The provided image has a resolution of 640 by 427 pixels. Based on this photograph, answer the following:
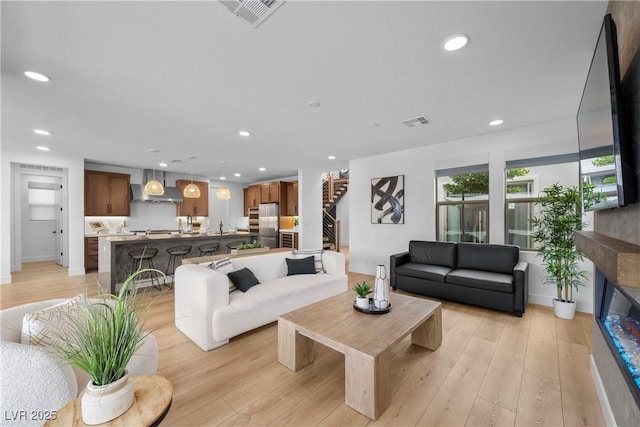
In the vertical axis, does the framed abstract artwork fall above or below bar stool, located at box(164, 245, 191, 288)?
above

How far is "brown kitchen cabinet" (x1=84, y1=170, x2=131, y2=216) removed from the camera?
635 cm

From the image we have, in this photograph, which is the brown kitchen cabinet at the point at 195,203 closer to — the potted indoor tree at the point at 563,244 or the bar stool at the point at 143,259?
the bar stool at the point at 143,259

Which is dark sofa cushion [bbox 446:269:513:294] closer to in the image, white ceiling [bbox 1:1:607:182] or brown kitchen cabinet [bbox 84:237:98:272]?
white ceiling [bbox 1:1:607:182]

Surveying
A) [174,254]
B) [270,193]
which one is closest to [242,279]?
[174,254]

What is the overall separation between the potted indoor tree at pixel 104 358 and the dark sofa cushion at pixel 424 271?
379 centimetres

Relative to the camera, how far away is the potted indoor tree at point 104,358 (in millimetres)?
1018

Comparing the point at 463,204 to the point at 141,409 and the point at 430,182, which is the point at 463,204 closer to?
the point at 430,182

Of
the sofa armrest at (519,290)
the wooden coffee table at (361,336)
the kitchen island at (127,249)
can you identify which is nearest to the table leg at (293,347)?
the wooden coffee table at (361,336)

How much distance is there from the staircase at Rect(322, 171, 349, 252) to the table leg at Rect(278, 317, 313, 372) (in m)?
7.44

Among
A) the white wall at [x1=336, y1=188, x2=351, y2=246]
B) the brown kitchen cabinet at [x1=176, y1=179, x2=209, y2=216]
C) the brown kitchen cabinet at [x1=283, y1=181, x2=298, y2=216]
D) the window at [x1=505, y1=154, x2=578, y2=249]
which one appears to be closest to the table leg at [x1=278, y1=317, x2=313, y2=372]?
the window at [x1=505, y1=154, x2=578, y2=249]

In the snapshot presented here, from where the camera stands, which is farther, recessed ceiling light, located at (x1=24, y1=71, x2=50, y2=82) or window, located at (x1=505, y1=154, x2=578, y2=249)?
window, located at (x1=505, y1=154, x2=578, y2=249)

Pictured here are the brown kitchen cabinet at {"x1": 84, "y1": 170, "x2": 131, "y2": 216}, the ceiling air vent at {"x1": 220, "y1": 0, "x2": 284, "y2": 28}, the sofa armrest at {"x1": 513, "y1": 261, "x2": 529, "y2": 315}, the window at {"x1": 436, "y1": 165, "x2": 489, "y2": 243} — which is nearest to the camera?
the ceiling air vent at {"x1": 220, "y1": 0, "x2": 284, "y2": 28}

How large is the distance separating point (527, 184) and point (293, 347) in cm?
421

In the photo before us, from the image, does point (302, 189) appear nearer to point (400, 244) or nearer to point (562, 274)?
point (400, 244)
